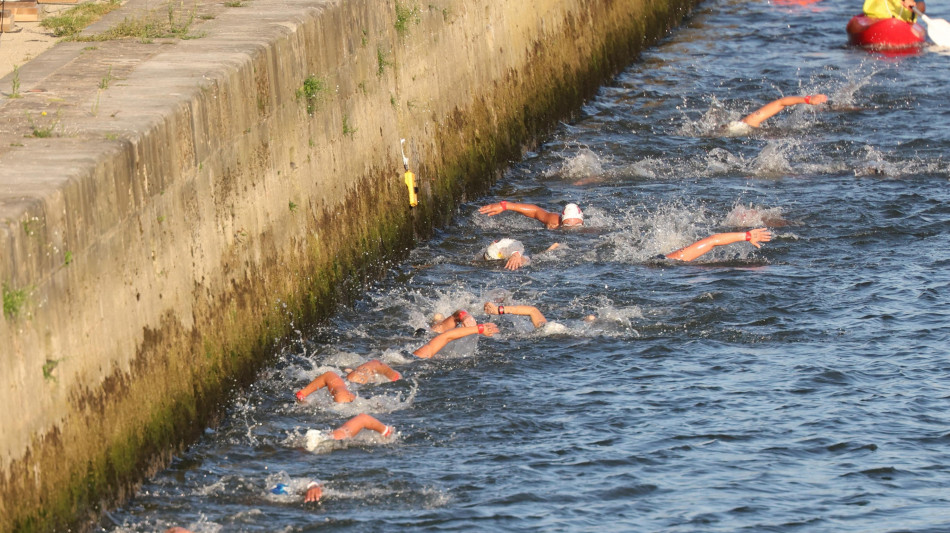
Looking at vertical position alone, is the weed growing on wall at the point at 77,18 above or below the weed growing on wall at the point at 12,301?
above

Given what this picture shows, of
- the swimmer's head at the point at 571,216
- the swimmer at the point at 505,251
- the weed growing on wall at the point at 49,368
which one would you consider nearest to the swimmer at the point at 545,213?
the swimmer's head at the point at 571,216

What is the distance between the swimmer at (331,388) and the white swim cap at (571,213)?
17.1 feet

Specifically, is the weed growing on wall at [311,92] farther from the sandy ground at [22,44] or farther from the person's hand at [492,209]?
the person's hand at [492,209]

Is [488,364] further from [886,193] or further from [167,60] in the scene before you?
[886,193]

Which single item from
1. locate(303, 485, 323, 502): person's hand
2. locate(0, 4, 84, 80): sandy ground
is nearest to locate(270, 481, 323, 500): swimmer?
locate(303, 485, 323, 502): person's hand

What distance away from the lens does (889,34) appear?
26.0m

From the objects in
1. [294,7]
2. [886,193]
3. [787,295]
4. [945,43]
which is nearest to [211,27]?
[294,7]

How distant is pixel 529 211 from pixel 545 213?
22cm

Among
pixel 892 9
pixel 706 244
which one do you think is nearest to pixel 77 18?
pixel 706 244

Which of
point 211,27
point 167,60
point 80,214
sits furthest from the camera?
point 211,27

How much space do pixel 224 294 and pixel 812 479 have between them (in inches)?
192

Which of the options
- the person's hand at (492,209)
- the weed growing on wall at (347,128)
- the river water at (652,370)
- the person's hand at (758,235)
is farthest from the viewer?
the person's hand at (492,209)

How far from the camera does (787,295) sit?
46.4ft

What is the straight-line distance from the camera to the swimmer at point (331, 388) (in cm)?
1180
